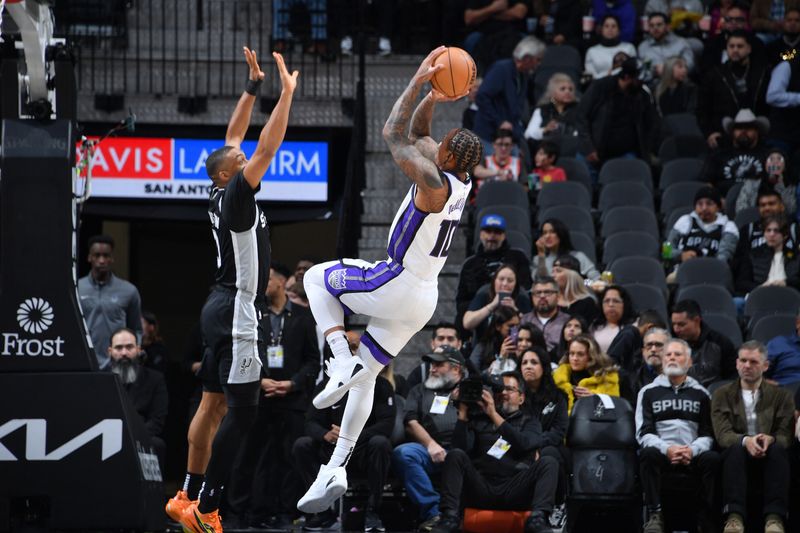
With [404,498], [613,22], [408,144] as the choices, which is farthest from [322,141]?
[408,144]

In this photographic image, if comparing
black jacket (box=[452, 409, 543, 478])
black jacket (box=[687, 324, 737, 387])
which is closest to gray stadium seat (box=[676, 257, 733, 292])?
black jacket (box=[687, 324, 737, 387])

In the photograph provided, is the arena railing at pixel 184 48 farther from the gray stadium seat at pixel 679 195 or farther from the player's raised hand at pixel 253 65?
the player's raised hand at pixel 253 65

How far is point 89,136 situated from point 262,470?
5.64m

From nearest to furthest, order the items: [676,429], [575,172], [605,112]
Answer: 1. [676,429]
2. [575,172]
3. [605,112]

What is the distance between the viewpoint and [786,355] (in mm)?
12352

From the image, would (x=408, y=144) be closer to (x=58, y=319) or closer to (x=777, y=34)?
(x=58, y=319)

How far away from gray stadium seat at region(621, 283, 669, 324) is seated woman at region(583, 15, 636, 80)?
13.3 feet

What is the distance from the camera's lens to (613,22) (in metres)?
16.8

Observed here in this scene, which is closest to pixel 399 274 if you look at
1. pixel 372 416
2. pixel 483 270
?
pixel 372 416

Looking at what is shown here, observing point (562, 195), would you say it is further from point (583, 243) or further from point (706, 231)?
point (706, 231)

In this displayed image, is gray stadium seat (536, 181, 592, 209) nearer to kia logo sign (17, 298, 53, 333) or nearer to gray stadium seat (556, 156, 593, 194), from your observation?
gray stadium seat (556, 156, 593, 194)

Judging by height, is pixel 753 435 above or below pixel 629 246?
below

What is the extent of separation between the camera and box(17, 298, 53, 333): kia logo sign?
31.7 feet

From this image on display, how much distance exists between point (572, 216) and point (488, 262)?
1.44 m
